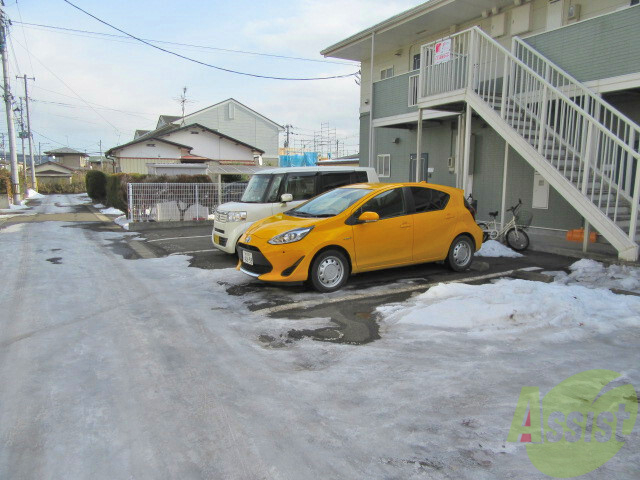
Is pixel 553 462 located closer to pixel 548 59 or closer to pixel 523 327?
pixel 523 327

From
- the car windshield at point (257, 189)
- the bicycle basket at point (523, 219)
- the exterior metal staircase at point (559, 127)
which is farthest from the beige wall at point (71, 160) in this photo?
the bicycle basket at point (523, 219)

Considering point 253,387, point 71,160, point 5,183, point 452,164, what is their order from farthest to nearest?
point 71,160 → point 5,183 → point 452,164 → point 253,387

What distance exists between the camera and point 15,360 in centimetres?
391

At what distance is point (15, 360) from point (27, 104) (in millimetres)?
48422

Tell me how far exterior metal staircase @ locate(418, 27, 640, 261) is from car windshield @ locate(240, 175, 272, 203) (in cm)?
457

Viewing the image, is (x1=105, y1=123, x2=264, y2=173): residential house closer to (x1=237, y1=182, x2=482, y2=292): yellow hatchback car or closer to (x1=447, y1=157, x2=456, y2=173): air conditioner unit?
(x1=447, y1=157, x2=456, y2=173): air conditioner unit

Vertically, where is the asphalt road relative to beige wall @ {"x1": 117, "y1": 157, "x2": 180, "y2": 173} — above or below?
below

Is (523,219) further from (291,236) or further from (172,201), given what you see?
(172,201)

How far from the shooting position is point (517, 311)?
4879mm

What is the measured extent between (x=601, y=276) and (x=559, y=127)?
4156 millimetres

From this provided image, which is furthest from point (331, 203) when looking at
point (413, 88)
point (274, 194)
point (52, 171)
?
point (52, 171)

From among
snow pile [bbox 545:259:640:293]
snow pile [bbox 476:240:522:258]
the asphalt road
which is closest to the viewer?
the asphalt road

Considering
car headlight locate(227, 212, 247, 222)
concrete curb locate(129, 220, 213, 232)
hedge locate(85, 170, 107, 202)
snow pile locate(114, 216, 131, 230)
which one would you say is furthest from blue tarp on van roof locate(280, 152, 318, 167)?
car headlight locate(227, 212, 247, 222)

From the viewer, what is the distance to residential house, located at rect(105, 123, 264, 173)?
30438 mm
